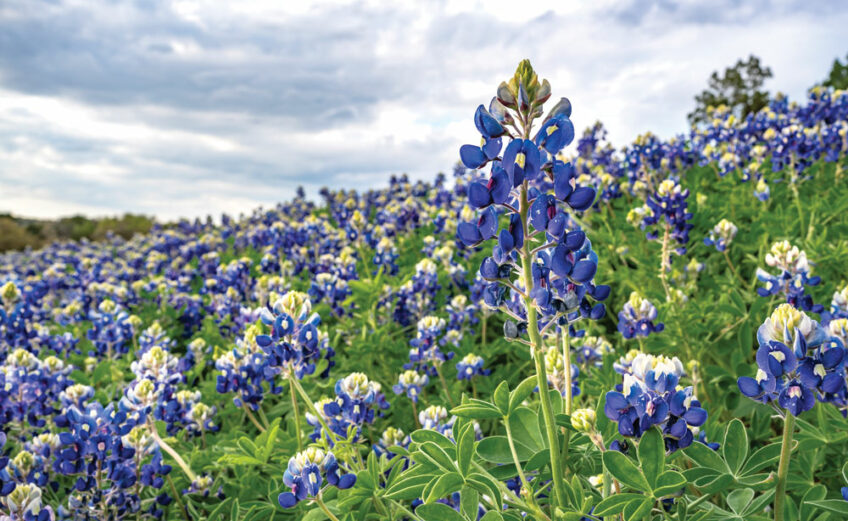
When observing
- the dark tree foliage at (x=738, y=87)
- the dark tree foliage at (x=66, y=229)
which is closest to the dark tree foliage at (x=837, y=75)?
the dark tree foliage at (x=738, y=87)

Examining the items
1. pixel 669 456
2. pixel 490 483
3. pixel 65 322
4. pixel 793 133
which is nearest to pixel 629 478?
pixel 669 456

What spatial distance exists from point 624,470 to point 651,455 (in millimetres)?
77

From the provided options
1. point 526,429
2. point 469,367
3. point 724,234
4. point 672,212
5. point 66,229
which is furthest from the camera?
point 66,229

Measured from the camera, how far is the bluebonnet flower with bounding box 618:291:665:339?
2.91 meters

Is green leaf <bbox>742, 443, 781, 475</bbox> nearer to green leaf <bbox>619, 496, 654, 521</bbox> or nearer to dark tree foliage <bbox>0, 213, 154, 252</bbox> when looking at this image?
green leaf <bbox>619, 496, 654, 521</bbox>

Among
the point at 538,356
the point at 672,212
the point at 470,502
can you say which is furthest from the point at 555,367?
the point at 672,212

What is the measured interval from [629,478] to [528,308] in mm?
485

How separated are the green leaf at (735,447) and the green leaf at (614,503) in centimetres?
47

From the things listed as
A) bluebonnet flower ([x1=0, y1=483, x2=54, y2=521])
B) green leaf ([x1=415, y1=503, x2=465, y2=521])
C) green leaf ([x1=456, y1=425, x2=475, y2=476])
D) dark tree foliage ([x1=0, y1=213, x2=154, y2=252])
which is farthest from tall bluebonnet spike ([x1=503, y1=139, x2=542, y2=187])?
dark tree foliage ([x1=0, y1=213, x2=154, y2=252])

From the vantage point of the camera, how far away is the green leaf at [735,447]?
5.56 feet

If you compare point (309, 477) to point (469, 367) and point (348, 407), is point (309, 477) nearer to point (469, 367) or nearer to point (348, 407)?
point (348, 407)

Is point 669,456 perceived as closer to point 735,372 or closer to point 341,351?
point 735,372

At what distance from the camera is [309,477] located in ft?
6.49

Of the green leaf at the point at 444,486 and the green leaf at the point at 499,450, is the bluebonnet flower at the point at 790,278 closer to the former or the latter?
the green leaf at the point at 499,450
